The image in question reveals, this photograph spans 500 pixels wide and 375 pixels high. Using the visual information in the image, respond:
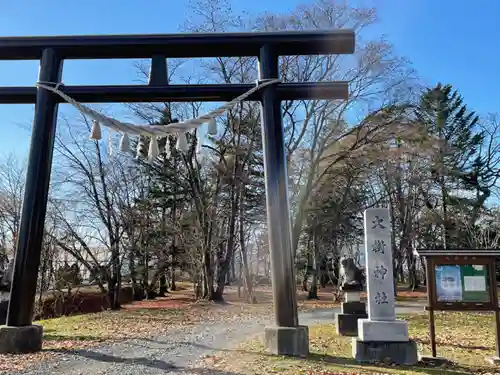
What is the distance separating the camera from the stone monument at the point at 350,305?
9.65 m

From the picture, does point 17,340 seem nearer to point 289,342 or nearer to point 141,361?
point 141,361

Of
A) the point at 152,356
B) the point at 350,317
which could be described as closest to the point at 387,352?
the point at 350,317

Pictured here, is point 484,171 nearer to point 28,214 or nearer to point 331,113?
point 331,113

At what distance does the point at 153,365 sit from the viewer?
19.3 feet

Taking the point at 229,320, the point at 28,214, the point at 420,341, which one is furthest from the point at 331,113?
the point at 28,214

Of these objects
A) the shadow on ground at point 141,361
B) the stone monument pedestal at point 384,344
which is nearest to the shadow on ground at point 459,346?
the stone monument pedestal at point 384,344

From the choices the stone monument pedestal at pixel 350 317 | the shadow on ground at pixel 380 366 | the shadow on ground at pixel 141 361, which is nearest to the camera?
the shadow on ground at pixel 141 361

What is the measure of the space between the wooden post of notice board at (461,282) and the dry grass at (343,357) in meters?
0.78

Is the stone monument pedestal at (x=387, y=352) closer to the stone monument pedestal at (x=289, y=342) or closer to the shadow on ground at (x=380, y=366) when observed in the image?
the shadow on ground at (x=380, y=366)

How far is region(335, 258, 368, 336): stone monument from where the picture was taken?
965 cm

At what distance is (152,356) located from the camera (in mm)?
6504

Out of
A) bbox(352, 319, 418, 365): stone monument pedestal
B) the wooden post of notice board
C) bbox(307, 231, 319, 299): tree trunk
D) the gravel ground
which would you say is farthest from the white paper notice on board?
bbox(307, 231, 319, 299): tree trunk

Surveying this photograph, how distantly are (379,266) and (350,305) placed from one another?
3.43 meters

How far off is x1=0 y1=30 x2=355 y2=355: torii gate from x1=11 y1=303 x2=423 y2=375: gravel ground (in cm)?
88
